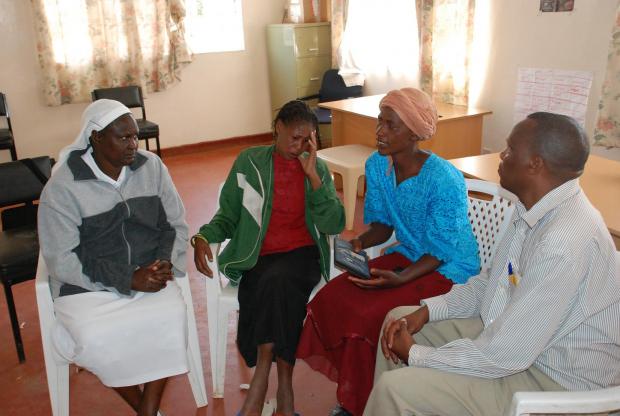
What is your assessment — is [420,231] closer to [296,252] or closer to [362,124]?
[296,252]

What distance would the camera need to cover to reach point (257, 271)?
2178 mm

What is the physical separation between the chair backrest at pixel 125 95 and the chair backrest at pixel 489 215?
13.1 ft

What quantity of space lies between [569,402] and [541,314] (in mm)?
231

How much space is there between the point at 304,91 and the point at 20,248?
4.11 m

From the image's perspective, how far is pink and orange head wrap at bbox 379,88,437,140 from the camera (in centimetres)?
204

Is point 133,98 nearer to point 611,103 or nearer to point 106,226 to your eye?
point 106,226

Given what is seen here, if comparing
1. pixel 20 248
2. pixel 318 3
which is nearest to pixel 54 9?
pixel 318 3

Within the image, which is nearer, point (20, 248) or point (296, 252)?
point (296, 252)

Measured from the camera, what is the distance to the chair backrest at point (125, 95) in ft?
17.0

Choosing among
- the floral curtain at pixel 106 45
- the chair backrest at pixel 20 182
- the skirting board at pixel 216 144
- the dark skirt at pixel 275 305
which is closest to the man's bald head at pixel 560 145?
the dark skirt at pixel 275 305

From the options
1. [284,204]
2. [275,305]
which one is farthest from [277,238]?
[275,305]

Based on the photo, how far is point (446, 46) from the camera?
175 inches

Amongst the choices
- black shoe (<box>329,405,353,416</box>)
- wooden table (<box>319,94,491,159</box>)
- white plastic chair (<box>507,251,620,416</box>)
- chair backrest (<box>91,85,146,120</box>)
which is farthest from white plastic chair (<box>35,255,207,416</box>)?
chair backrest (<box>91,85,146,120</box>)

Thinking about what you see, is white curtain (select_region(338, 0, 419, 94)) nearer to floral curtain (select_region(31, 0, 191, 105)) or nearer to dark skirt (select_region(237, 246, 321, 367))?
floral curtain (select_region(31, 0, 191, 105))
